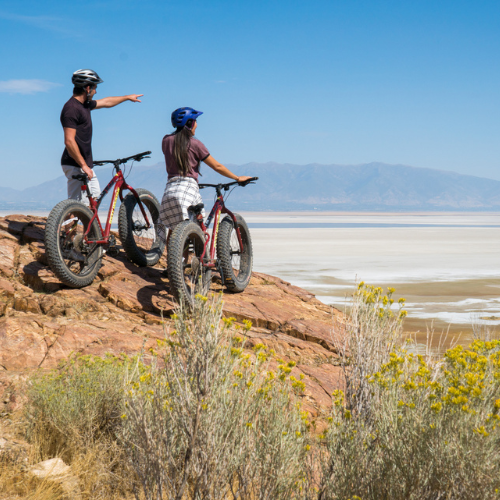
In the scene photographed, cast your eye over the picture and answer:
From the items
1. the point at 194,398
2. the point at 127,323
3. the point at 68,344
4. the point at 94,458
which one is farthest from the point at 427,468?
the point at 127,323

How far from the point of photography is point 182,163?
6609 millimetres

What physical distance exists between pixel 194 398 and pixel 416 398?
1201 millimetres

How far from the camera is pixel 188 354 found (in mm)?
2811

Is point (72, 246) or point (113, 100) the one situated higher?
point (113, 100)

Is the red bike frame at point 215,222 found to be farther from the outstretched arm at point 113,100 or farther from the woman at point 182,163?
the outstretched arm at point 113,100

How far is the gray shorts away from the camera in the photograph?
6.81 m

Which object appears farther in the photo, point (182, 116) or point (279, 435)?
point (182, 116)

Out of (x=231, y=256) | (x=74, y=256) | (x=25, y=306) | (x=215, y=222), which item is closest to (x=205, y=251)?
(x=215, y=222)

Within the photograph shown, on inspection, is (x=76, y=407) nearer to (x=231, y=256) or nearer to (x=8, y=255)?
(x=8, y=255)

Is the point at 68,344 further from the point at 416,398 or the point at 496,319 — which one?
the point at 496,319

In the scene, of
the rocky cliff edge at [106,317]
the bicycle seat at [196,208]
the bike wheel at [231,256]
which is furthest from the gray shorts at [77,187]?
the bike wheel at [231,256]

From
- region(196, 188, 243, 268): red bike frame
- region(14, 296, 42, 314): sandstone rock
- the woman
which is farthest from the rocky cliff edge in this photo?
the woman

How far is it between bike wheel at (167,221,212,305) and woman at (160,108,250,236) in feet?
1.09

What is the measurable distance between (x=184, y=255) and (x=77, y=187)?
174 centimetres
